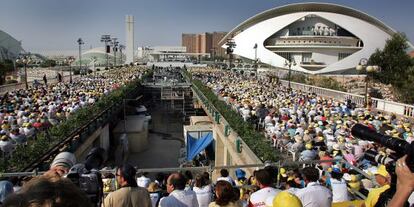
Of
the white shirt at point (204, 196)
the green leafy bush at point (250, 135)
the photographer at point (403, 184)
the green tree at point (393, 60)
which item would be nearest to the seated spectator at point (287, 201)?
the photographer at point (403, 184)

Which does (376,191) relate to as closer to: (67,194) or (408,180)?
(408,180)

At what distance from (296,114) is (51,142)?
31.3ft

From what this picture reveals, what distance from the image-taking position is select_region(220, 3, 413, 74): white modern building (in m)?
81.6

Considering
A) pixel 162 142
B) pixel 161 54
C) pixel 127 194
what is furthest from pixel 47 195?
pixel 161 54

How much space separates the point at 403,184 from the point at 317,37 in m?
84.4

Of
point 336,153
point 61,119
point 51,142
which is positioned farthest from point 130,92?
point 336,153

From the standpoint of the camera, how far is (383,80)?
30641mm

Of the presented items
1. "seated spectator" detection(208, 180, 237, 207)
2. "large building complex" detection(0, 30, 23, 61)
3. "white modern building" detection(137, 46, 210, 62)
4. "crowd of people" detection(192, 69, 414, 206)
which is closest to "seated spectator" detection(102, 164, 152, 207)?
"seated spectator" detection(208, 180, 237, 207)

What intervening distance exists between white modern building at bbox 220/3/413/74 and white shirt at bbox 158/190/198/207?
7463 centimetres

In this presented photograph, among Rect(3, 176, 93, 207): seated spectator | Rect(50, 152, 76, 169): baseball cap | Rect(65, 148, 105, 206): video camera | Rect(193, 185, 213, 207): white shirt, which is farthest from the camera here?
Rect(193, 185, 213, 207): white shirt

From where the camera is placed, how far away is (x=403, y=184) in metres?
1.74

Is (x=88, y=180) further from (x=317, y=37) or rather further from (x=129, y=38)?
(x=129, y=38)

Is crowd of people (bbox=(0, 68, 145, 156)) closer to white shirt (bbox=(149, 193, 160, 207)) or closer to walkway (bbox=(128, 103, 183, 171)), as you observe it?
walkway (bbox=(128, 103, 183, 171))

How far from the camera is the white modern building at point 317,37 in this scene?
81625 mm
